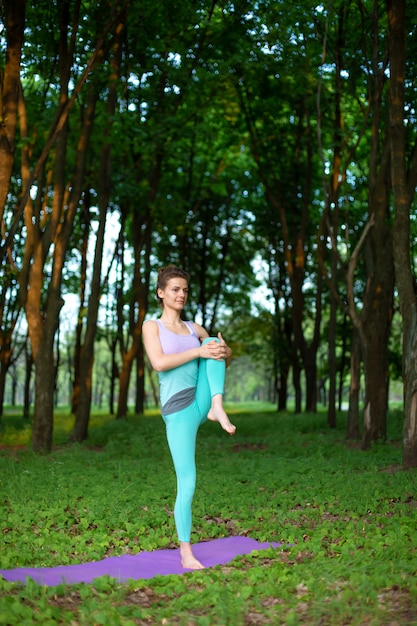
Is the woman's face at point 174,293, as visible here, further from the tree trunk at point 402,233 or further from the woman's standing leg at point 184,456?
the tree trunk at point 402,233

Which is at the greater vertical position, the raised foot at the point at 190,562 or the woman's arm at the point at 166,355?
the woman's arm at the point at 166,355

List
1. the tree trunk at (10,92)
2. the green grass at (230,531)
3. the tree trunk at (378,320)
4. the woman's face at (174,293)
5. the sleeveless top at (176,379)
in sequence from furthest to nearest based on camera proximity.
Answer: the tree trunk at (378,320)
the tree trunk at (10,92)
the woman's face at (174,293)
the sleeveless top at (176,379)
the green grass at (230,531)

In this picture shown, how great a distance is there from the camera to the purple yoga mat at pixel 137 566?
588 centimetres

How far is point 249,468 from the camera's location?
12.4 metres

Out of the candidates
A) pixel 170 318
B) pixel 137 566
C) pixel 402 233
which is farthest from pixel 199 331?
pixel 402 233

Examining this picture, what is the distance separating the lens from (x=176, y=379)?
6297mm

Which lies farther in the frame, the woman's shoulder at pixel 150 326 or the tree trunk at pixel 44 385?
the tree trunk at pixel 44 385

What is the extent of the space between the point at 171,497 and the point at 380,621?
5.10 m

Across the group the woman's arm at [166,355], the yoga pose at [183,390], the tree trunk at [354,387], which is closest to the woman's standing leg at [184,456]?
the yoga pose at [183,390]

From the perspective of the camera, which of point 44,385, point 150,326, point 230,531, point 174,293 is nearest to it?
point 150,326

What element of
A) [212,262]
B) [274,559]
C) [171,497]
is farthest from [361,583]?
[212,262]

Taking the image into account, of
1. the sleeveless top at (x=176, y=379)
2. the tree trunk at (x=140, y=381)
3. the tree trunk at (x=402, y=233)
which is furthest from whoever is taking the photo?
the tree trunk at (x=140, y=381)

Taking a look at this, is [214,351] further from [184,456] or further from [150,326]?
[184,456]

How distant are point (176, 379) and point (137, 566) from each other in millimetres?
1641
